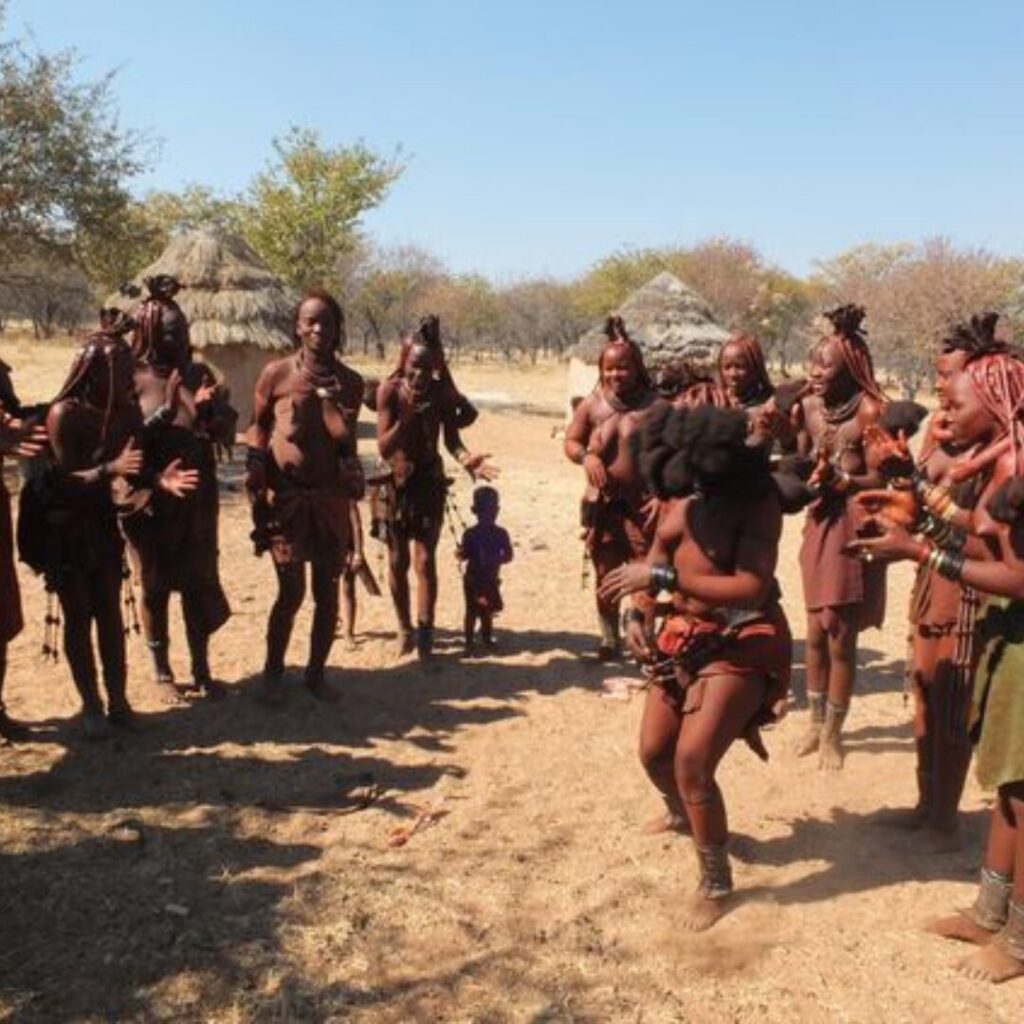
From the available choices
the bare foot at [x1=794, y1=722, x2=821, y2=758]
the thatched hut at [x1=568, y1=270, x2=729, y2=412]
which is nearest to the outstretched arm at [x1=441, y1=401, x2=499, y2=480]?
the bare foot at [x1=794, y1=722, x2=821, y2=758]

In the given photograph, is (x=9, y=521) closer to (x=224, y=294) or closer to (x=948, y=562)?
(x=948, y=562)

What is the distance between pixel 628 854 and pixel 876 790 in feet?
4.69

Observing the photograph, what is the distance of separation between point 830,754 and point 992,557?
7.36ft

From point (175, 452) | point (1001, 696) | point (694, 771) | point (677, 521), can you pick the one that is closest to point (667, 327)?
point (175, 452)

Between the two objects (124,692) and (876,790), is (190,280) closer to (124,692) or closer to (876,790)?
(124,692)

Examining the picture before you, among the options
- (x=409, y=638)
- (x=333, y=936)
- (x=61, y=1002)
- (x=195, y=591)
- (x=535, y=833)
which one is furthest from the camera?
(x=409, y=638)

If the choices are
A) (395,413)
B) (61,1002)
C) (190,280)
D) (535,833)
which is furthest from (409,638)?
(190,280)

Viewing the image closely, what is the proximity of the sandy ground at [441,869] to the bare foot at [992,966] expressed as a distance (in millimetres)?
40

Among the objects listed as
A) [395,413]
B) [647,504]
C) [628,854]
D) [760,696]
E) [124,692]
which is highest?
[395,413]

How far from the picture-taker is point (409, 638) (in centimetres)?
662

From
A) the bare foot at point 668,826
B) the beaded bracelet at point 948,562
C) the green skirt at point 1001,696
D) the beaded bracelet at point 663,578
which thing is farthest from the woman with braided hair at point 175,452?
the green skirt at point 1001,696

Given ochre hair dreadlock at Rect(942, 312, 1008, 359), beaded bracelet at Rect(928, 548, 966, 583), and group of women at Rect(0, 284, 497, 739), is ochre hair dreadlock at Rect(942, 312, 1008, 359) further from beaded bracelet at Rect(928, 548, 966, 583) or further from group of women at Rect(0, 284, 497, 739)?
group of women at Rect(0, 284, 497, 739)

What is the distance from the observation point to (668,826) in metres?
4.24

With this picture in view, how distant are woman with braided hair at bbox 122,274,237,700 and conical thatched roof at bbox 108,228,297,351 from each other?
12161 millimetres
